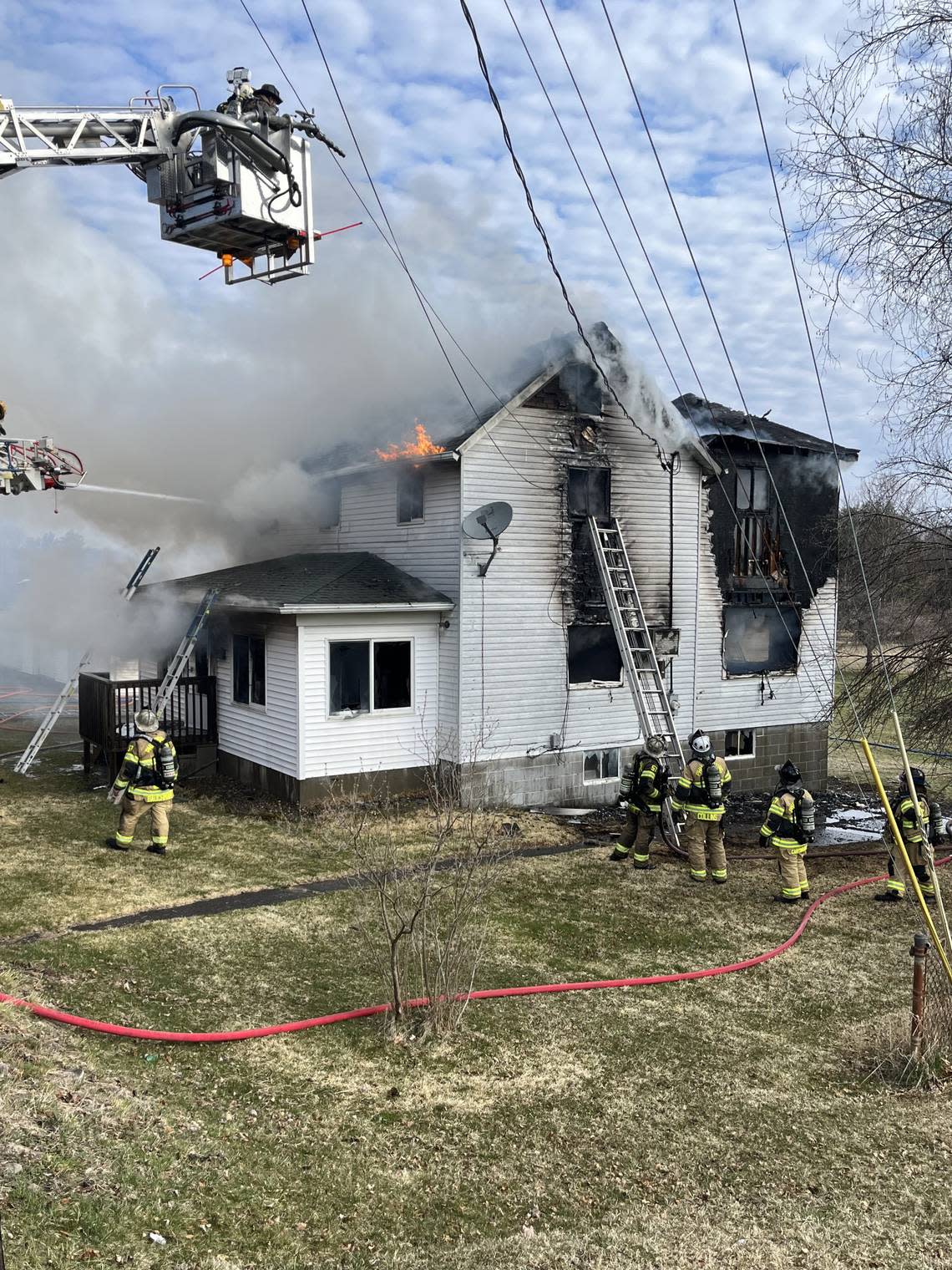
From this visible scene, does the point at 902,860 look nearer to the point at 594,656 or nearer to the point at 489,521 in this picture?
the point at 594,656

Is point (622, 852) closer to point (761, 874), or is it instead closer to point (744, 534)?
point (761, 874)

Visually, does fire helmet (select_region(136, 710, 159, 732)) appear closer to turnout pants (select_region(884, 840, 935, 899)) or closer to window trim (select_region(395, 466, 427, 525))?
window trim (select_region(395, 466, 427, 525))

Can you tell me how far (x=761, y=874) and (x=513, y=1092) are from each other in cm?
692

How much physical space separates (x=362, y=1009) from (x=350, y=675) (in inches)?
315

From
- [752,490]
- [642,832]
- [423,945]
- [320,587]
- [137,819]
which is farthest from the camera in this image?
[752,490]

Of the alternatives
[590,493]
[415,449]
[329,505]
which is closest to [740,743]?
[590,493]

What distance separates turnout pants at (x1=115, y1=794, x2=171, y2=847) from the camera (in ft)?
37.9

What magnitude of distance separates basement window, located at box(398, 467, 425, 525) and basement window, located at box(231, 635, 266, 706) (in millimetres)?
3178

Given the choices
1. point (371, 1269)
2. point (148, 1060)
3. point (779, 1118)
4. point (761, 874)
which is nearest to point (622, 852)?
point (761, 874)

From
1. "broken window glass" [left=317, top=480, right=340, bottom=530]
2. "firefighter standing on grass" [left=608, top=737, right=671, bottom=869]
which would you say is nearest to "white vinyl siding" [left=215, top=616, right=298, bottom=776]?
"broken window glass" [left=317, top=480, right=340, bottom=530]

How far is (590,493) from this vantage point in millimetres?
16250

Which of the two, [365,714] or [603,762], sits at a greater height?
[365,714]

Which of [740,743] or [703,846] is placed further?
[740,743]

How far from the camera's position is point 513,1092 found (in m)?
6.18
